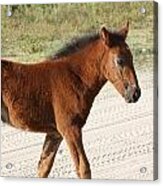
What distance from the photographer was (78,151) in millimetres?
1802

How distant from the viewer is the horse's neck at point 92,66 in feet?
5.90

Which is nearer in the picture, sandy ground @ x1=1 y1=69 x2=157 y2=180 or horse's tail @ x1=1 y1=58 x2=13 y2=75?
sandy ground @ x1=1 y1=69 x2=157 y2=180

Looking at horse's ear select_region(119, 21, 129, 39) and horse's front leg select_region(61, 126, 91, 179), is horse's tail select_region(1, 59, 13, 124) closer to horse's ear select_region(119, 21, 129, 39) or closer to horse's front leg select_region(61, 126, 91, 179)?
horse's front leg select_region(61, 126, 91, 179)

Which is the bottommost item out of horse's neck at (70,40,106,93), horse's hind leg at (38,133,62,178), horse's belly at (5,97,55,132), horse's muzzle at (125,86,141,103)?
horse's hind leg at (38,133,62,178)

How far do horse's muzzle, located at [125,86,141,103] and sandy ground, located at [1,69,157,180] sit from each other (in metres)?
0.01

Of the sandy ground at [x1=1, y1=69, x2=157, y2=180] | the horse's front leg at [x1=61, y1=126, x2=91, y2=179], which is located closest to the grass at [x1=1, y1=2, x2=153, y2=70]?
the sandy ground at [x1=1, y1=69, x2=157, y2=180]

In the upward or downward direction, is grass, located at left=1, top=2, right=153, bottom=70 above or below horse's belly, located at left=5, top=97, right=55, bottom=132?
above

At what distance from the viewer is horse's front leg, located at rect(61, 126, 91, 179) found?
180cm

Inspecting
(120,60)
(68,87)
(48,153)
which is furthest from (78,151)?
(120,60)

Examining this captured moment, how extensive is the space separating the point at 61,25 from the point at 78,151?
0.39 m

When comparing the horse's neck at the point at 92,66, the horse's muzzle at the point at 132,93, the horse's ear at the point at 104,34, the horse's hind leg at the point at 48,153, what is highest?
the horse's ear at the point at 104,34

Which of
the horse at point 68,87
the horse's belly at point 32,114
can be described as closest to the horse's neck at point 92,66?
the horse at point 68,87

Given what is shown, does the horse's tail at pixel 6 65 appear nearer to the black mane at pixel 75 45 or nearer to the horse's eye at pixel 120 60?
the black mane at pixel 75 45

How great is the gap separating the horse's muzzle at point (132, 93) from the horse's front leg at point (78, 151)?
18cm
